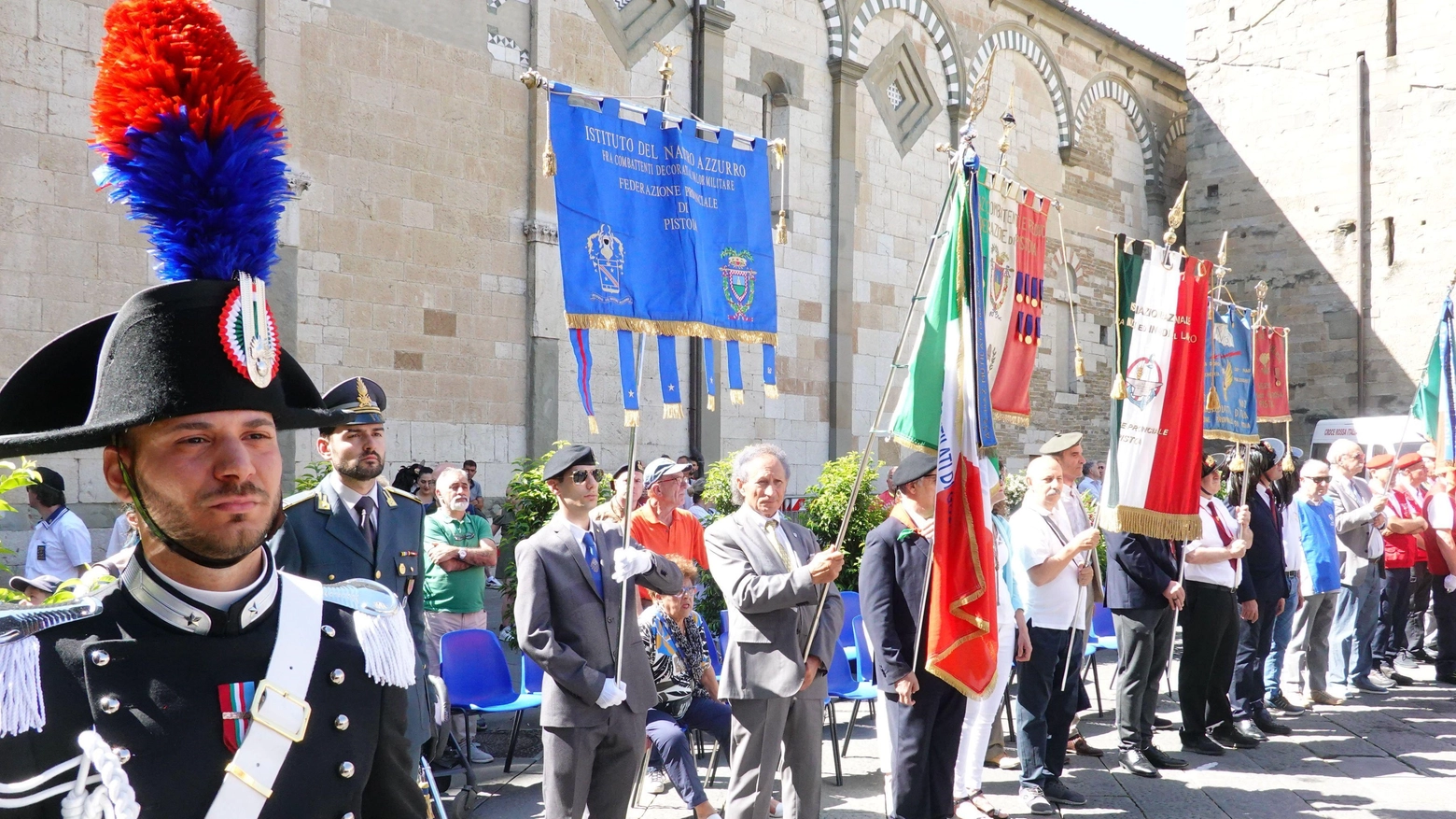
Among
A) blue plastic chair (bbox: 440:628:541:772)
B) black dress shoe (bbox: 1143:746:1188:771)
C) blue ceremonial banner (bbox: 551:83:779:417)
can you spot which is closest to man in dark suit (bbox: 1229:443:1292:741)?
black dress shoe (bbox: 1143:746:1188:771)

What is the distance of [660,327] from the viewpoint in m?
5.01

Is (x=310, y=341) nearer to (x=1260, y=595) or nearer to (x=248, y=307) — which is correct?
(x=1260, y=595)

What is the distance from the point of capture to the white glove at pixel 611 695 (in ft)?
13.5

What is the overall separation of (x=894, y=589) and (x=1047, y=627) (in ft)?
4.31

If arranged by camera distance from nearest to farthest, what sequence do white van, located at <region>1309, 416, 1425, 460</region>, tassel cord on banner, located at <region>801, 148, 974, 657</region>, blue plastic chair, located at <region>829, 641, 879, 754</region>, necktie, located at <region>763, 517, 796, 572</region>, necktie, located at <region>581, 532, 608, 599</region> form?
necktie, located at <region>581, 532, 608, 599</region> → tassel cord on banner, located at <region>801, 148, 974, 657</region> → necktie, located at <region>763, 517, 796, 572</region> → blue plastic chair, located at <region>829, 641, 879, 754</region> → white van, located at <region>1309, 416, 1425, 460</region>

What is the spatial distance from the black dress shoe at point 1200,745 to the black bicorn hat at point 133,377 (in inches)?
266

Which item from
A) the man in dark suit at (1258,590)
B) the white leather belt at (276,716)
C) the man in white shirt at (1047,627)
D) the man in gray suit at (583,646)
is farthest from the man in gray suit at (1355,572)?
the white leather belt at (276,716)

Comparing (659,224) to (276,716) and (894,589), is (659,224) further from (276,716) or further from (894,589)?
(276,716)

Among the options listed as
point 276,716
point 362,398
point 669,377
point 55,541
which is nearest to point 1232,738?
point 669,377

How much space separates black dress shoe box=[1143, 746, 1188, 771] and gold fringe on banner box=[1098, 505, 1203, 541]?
1264 millimetres

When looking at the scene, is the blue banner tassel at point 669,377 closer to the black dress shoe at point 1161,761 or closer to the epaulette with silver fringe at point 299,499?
the epaulette with silver fringe at point 299,499

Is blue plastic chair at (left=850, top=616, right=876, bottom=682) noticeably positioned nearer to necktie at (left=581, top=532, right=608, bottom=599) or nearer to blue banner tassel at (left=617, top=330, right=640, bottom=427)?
blue banner tassel at (left=617, top=330, right=640, bottom=427)

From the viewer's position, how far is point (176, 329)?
156 centimetres

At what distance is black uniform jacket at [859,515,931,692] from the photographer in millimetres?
4848
